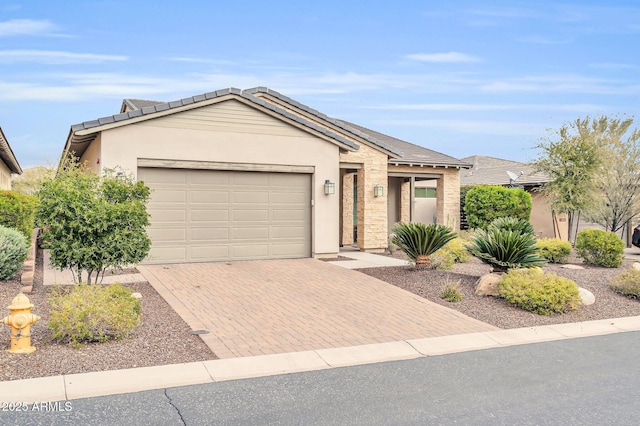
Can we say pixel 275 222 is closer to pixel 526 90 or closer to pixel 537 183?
pixel 526 90

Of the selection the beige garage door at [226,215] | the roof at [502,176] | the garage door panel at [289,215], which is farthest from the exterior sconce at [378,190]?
the roof at [502,176]

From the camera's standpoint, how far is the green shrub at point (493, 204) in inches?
836

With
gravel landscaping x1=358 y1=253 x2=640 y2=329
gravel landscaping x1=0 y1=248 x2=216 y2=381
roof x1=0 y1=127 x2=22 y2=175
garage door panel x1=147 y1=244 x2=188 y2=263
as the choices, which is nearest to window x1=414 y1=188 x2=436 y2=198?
gravel landscaping x1=358 y1=253 x2=640 y2=329

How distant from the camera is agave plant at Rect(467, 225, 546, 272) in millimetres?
11055

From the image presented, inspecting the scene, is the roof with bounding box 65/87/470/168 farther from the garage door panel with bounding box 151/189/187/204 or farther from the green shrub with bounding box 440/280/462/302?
the green shrub with bounding box 440/280/462/302

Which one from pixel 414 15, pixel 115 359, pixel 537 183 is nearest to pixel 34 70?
pixel 414 15

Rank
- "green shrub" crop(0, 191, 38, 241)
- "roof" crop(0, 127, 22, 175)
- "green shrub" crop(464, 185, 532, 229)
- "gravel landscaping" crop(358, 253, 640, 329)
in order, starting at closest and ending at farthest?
"gravel landscaping" crop(358, 253, 640, 329) → "green shrub" crop(0, 191, 38, 241) → "roof" crop(0, 127, 22, 175) → "green shrub" crop(464, 185, 532, 229)

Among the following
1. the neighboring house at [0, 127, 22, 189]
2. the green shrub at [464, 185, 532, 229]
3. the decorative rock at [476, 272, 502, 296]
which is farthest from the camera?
the green shrub at [464, 185, 532, 229]

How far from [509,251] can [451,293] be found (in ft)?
6.05

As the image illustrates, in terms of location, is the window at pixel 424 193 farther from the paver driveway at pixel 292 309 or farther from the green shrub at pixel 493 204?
the paver driveway at pixel 292 309

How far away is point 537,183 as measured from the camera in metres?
25.0

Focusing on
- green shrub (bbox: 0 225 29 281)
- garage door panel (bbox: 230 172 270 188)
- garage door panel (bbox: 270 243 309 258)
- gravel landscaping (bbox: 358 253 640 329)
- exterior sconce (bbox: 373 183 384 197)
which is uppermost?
garage door panel (bbox: 230 172 270 188)

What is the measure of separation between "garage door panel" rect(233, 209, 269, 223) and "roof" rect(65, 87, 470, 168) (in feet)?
9.24

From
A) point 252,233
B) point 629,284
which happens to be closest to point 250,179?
point 252,233
